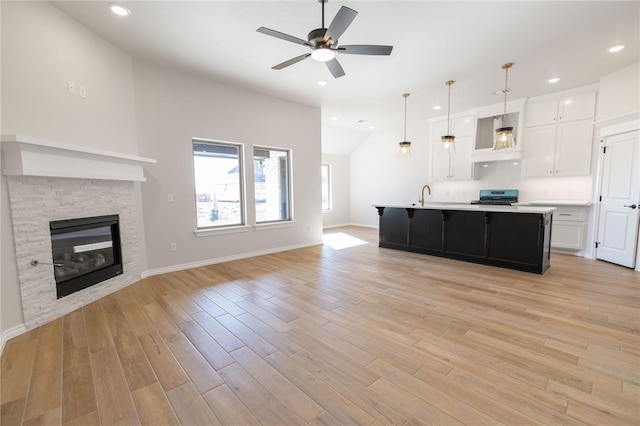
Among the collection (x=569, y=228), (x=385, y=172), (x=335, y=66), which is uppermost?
(x=335, y=66)

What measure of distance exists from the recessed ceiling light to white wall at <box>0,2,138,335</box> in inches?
23.4

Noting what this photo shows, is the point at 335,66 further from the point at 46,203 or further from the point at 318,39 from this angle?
the point at 46,203

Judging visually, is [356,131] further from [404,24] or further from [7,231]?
[7,231]

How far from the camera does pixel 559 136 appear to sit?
511 cm

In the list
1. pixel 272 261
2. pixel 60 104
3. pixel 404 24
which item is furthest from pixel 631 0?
pixel 60 104

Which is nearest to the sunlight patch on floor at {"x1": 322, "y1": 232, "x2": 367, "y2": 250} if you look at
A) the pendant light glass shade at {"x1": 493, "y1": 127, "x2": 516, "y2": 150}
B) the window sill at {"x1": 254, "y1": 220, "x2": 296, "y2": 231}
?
the window sill at {"x1": 254, "y1": 220, "x2": 296, "y2": 231}

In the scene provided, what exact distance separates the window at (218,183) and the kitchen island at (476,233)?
9.75ft

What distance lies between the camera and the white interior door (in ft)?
13.3

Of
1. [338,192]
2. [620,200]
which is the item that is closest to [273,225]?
[338,192]

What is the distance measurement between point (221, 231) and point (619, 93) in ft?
22.3

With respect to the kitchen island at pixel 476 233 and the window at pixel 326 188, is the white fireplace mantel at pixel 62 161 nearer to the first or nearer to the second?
the kitchen island at pixel 476 233

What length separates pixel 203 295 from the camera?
327cm

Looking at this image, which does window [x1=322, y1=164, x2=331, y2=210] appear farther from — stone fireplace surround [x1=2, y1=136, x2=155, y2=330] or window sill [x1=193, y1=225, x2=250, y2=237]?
stone fireplace surround [x1=2, y1=136, x2=155, y2=330]

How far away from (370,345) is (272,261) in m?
2.93
